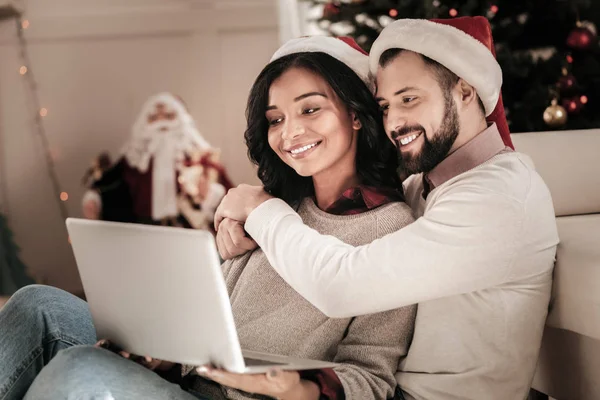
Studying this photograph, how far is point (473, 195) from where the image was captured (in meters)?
1.04

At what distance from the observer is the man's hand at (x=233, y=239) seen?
1.29 metres

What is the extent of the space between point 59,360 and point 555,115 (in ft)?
7.44

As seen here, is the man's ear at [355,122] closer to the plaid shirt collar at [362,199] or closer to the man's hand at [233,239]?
the plaid shirt collar at [362,199]

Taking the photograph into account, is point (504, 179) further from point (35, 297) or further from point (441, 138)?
point (35, 297)

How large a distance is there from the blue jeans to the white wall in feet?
10.0

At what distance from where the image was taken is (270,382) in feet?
3.16

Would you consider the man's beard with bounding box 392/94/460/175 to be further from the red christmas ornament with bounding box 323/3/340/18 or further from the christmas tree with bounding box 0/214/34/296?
the christmas tree with bounding box 0/214/34/296

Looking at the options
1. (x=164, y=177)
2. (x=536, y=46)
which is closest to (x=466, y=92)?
(x=536, y=46)

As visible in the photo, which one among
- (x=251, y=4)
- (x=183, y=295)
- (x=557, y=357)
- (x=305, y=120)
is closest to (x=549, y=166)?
(x=557, y=357)

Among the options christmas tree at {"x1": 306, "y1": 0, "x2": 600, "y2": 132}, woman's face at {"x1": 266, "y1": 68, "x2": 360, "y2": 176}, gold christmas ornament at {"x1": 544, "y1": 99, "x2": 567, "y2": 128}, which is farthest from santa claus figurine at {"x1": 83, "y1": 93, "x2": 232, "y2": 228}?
woman's face at {"x1": 266, "y1": 68, "x2": 360, "y2": 176}

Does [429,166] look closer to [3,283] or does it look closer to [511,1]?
[511,1]

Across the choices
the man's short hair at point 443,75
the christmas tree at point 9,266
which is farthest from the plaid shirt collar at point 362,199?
the christmas tree at point 9,266

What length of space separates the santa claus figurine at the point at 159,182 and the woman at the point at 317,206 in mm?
2564

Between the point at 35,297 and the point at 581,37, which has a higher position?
the point at 581,37
